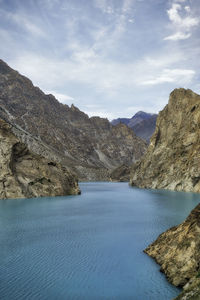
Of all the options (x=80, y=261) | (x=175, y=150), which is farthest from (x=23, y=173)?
(x=175, y=150)

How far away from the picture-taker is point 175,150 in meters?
101

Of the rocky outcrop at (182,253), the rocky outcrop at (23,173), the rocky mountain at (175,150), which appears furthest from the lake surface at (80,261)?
the rocky mountain at (175,150)

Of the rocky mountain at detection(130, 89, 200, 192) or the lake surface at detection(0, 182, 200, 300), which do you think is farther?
the rocky mountain at detection(130, 89, 200, 192)

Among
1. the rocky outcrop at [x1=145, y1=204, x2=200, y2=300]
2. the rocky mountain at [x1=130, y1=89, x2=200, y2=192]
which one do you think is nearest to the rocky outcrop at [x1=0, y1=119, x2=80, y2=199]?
the rocky mountain at [x1=130, y1=89, x2=200, y2=192]

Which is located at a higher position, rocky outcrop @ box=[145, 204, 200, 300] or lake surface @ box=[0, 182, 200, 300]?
rocky outcrop @ box=[145, 204, 200, 300]

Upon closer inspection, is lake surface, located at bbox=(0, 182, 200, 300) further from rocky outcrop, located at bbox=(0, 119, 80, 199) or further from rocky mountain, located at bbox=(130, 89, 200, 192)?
rocky mountain, located at bbox=(130, 89, 200, 192)

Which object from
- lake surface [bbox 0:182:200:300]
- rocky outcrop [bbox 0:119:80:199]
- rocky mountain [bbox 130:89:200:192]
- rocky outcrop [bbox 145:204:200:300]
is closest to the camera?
lake surface [bbox 0:182:200:300]

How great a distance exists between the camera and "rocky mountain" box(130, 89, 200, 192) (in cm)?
8675

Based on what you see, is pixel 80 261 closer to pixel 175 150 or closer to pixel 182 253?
pixel 182 253

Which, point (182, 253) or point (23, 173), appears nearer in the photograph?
point (182, 253)

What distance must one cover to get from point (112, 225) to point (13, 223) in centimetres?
1189

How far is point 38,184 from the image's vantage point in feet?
224

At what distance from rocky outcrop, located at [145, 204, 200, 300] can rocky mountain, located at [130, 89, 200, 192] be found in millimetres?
64541

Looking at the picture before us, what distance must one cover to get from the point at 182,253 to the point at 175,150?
285 feet
